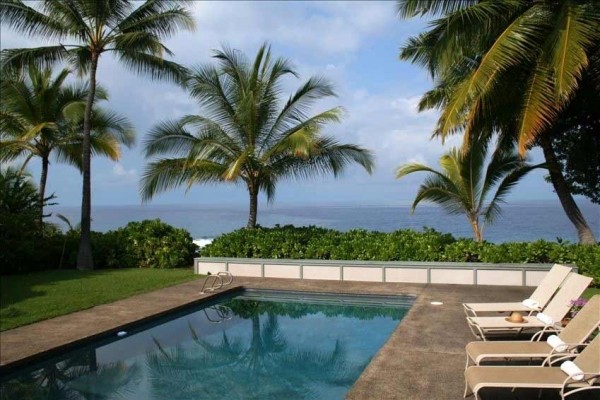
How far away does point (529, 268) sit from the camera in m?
10.9

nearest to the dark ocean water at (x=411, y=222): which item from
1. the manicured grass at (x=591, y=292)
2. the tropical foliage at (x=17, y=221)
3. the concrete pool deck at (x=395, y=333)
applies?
the tropical foliage at (x=17, y=221)

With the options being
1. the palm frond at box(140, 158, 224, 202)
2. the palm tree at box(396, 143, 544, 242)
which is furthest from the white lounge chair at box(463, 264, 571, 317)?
the palm frond at box(140, 158, 224, 202)

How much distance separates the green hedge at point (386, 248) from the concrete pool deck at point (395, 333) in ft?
2.99

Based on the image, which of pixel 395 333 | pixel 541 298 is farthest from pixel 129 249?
pixel 541 298

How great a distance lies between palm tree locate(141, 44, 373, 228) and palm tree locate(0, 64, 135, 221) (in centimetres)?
449

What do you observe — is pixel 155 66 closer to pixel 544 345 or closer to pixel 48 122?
pixel 48 122

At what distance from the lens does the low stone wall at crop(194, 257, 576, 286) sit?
36.2 ft

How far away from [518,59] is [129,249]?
11.6 meters

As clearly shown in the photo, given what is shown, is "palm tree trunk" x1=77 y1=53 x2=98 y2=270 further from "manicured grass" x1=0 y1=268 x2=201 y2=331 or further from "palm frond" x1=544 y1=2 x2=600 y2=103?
"palm frond" x1=544 y1=2 x2=600 y2=103

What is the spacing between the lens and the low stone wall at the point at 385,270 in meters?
11.0

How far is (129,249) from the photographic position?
49.1 feet

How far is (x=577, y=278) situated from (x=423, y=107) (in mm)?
9743

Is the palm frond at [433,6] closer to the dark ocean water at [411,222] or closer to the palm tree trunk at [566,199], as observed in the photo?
the palm tree trunk at [566,199]

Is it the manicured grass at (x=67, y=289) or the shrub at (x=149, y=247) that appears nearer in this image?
the manicured grass at (x=67, y=289)
